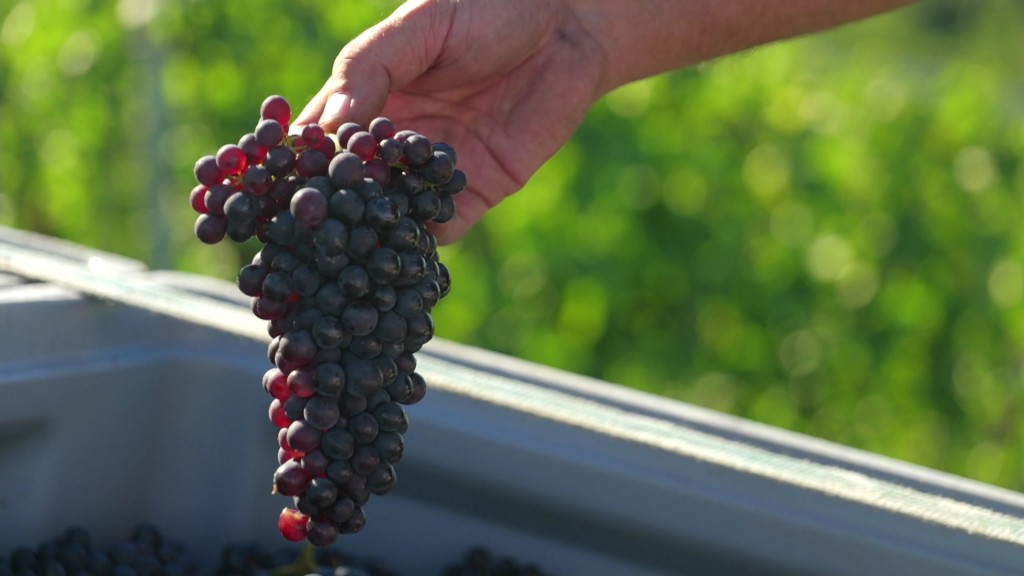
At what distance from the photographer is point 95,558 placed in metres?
1.44

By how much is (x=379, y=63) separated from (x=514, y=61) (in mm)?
274

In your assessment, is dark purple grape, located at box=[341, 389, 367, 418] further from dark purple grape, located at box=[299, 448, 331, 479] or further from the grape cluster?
the grape cluster

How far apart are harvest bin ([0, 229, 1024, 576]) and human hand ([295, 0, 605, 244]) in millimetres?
251

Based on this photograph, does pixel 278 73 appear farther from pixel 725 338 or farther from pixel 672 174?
pixel 725 338

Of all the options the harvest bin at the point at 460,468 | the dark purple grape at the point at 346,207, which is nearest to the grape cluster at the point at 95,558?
the harvest bin at the point at 460,468

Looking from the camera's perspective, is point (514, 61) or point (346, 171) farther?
point (514, 61)

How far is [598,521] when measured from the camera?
4.61 ft

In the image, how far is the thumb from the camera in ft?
4.18

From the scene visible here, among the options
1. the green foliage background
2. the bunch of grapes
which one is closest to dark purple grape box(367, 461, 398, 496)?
the bunch of grapes

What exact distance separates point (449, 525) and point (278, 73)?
2633 millimetres

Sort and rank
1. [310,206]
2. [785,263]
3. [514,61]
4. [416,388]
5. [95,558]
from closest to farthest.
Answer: [310,206] < [416,388] < [95,558] < [514,61] < [785,263]

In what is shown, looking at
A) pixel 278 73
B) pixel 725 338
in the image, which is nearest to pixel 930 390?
pixel 725 338

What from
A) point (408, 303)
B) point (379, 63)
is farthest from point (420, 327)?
point (379, 63)

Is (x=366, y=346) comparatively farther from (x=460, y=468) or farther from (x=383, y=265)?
(x=460, y=468)
